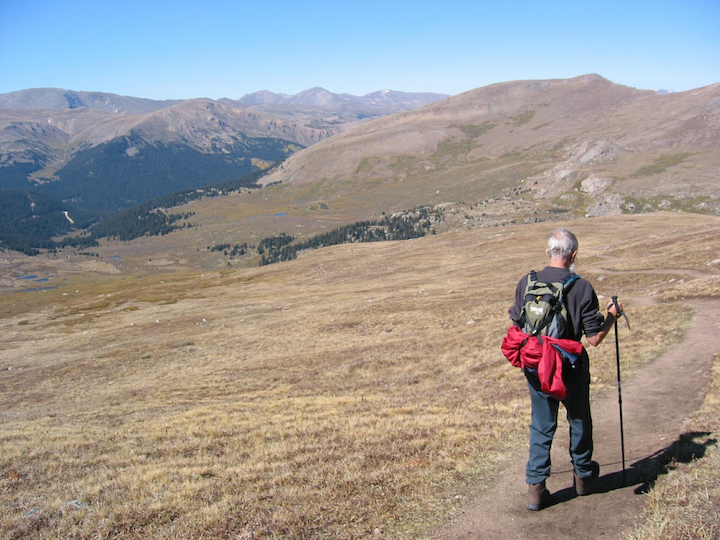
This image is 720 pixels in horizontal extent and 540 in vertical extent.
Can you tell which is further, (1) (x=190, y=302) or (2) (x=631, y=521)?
(1) (x=190, y=302)

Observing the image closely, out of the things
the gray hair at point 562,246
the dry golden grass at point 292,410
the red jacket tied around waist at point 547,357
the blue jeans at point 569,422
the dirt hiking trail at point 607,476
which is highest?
the gray hair at point 562,246

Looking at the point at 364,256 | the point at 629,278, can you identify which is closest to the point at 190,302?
the point at 364,256

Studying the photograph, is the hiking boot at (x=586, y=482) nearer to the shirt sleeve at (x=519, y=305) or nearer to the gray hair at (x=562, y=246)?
the shirt sleeve at (x=519, y=305)

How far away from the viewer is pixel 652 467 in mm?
9875

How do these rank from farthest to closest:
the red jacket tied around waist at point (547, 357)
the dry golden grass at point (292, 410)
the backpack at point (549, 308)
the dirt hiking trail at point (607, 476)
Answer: the dry golden grass at point (292, 410) → the dirt hiking trail at point (607, 476) → the backpack at point (549, 308) → the red jacket tied around waist at point (547, 357)

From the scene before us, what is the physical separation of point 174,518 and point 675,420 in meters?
12.5

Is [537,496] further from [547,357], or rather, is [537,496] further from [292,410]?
[292,410]

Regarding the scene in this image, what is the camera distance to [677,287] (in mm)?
31172

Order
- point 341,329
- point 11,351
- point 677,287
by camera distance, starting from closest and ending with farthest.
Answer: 1. point 677,287
2. point 341,329
3. point 11,351

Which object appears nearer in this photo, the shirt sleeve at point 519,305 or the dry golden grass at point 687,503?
the dry golden grass at point 687,503

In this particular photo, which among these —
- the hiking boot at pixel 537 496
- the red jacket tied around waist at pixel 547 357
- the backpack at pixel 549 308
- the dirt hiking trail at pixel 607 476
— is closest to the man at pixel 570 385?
the hiking boot at pixel 537 496

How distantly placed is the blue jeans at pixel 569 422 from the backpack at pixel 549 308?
77 centimetres

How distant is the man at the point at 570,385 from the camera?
8211mm

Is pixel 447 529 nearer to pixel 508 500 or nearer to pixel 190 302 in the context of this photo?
pixel 508 500
